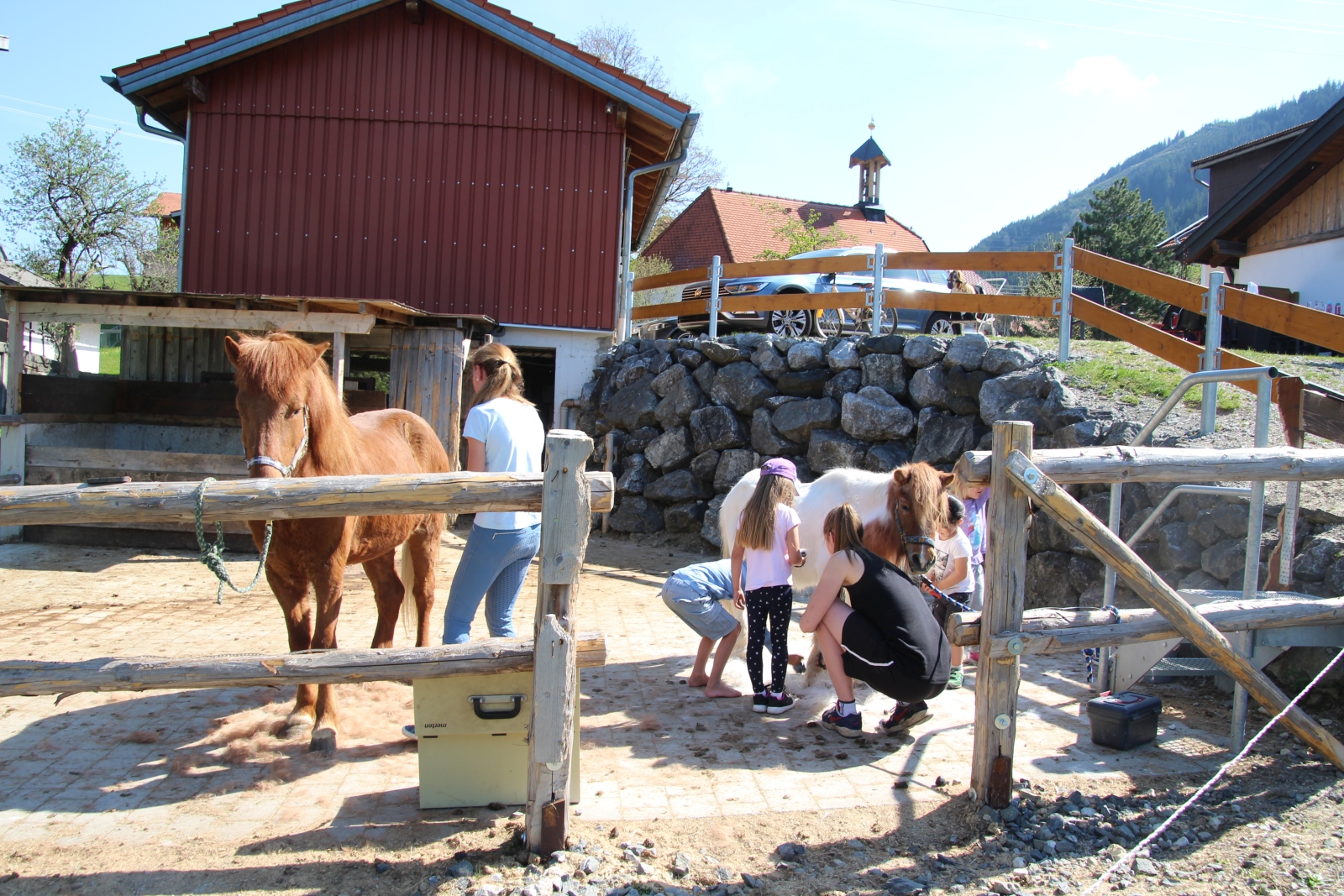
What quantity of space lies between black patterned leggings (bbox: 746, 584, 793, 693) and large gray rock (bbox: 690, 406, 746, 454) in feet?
17.5

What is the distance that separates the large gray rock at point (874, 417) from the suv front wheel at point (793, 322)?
3104 millimetres

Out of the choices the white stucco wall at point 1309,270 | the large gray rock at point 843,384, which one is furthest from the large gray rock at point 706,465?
the white stucco wall at point 1309,270

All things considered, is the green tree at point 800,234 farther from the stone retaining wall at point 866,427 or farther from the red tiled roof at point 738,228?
the stone retaining wall at point 866,427

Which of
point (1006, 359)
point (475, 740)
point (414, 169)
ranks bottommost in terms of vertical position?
point (475, 740)

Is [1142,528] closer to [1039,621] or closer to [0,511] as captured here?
[1039,621]

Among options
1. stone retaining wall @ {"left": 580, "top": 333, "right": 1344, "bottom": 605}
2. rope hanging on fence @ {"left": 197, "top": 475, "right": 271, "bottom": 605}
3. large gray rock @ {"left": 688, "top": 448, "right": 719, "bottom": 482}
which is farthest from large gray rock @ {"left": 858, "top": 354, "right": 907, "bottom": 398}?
rope hanging on fence @ {"left": 197, "top": 475, "right": 271, "bottom": 605}

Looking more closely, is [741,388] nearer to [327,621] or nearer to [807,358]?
[807,358]

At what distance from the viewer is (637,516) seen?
10.4m

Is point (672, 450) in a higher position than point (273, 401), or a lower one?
lower

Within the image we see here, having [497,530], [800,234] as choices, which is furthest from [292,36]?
[800,234]

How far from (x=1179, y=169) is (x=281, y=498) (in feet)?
586

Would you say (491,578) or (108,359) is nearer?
(491,578)

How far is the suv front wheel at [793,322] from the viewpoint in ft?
38.8

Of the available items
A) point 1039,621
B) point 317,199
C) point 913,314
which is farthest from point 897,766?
point 317,199
